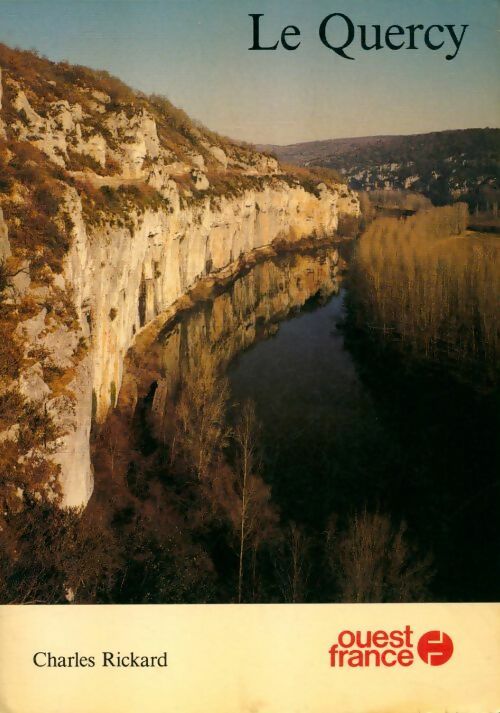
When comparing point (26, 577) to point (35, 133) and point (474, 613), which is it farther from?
point (35, 133)

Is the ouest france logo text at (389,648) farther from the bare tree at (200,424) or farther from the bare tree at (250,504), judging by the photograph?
the bare tree at (200,424)

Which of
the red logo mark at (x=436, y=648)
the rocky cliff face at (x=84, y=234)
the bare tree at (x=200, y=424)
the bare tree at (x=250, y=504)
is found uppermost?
the rocky cliff face at (x=84, y=234)

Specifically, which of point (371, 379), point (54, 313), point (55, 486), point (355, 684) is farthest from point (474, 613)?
point (371, 379)

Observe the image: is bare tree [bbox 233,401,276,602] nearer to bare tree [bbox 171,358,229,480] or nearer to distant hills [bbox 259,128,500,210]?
bare tree [bbox 171,358,229,480]

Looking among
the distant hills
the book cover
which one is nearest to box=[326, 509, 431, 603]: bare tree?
the book cover

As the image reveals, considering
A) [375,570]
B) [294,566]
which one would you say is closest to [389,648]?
[294,566]

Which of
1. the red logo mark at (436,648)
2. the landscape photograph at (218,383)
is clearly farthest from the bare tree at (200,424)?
the red logo mark at (436,648)
